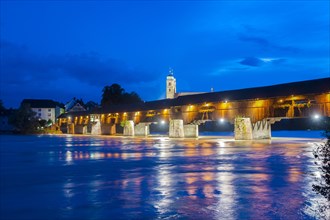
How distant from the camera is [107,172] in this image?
1605 cm

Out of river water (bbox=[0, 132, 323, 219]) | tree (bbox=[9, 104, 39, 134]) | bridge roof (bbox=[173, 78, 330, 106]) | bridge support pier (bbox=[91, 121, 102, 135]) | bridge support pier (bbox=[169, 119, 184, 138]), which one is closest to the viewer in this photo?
river water (bbox=[0, 132, 323, 219])

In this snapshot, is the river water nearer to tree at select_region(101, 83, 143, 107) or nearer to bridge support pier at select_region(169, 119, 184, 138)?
bridge support pier at select_region(169, 119, 184, 138)

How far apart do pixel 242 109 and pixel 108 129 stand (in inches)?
1468

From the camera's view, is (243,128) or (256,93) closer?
(243,128)

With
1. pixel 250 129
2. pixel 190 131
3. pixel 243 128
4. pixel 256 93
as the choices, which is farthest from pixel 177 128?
pixel 256 93

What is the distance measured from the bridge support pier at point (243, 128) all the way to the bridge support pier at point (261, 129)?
32.9 inches

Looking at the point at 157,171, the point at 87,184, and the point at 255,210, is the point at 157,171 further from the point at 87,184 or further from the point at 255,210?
the point at 255,210

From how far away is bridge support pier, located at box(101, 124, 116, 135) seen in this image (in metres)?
75.6

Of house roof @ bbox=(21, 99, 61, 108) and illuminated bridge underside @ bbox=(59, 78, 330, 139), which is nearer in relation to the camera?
illuminated bridge underside @ bbox=(59, 78, 330, 139)

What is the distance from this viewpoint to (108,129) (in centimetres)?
7644

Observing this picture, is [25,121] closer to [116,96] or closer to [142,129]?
[116,96]

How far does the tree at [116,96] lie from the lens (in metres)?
106

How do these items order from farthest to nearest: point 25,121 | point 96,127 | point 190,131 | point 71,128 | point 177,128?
1. point 25,121
2. point 71,128
3. point 96,127
4. point 190,131
5. point 177,128

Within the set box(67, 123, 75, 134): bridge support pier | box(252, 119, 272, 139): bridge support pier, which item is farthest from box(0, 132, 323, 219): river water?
box(67, 123, 75, 134): bridge support pier
